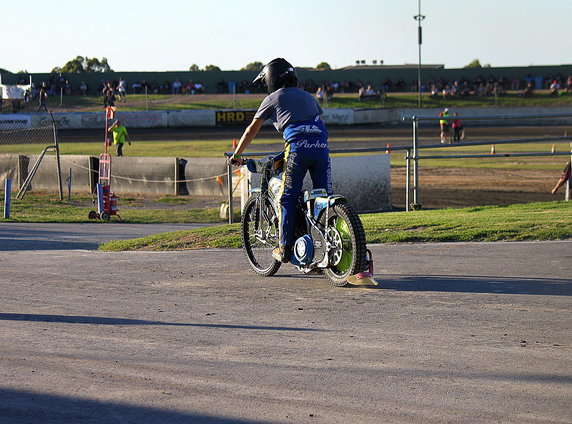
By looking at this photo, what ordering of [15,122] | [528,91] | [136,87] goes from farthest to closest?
[136,87]
[528,91]
[15,122]

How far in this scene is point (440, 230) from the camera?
1050 cm

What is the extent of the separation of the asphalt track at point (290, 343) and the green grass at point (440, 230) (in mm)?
998

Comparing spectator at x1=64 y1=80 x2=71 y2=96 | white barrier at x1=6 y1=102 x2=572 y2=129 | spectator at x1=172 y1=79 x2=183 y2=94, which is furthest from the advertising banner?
spectator at x1=172 y1=79 x2=183 y2=94

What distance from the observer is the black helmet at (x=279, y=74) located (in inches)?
305

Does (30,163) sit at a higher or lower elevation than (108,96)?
A: lower

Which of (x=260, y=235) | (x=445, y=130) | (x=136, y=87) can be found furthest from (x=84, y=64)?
(x=260, y=235)

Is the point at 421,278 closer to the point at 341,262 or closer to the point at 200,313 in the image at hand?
the point at 341,262

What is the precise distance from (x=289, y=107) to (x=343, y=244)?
126 cm

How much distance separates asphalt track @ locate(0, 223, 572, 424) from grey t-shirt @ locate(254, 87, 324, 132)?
4.71 feet

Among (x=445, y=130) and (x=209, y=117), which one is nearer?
(x=445, y=130)

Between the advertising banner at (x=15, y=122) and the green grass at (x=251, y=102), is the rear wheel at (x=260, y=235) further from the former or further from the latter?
the green grass at (x=251, y=102)

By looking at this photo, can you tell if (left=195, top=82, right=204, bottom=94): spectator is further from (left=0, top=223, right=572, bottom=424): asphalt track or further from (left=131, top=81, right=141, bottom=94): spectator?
(left=0, top=223, right=572, bottom=424): asphalt track

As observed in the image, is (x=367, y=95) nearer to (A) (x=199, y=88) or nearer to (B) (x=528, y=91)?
(B) (x=528, y=91)

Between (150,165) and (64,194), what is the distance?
2.65 metres
